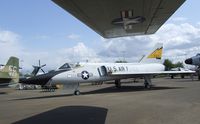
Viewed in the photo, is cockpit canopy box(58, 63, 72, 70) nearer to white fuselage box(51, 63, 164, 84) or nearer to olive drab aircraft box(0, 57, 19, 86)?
Result: white fuselage box(51, 63, 164, 84)

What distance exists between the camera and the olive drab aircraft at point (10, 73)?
3297 cm

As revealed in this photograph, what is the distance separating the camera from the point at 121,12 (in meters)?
4.27

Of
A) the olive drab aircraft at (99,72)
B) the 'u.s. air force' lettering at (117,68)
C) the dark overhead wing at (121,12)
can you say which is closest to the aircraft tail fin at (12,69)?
the olive drab aircraft at (99,72)

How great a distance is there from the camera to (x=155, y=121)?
852 centimetres

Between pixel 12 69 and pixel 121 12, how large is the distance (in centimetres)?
3221

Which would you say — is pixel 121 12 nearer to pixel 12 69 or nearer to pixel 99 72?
pixel 99 72

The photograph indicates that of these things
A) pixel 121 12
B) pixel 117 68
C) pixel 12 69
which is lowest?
pixel 121 12

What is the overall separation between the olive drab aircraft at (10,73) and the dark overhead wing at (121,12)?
29525mm

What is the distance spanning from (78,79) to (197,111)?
1183cm

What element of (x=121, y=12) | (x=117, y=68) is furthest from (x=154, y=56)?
(x=121, y=12)

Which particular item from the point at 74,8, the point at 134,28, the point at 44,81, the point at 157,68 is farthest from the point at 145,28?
the point at 157,68

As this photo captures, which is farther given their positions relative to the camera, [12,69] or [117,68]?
[12,69]

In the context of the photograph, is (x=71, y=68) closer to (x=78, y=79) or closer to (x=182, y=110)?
(x=78, y=79)

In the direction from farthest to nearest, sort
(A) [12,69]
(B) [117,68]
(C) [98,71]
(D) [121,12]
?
(A) [12,69] → (B) [117,68] → (C) [98,71] → (D) [121,12]
